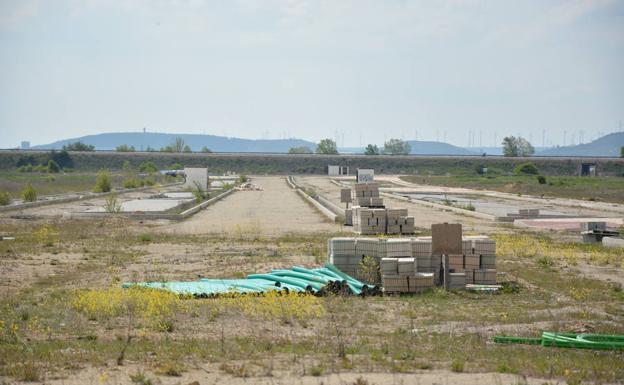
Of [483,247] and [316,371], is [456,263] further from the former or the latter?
[316,371]

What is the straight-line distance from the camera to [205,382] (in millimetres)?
9961

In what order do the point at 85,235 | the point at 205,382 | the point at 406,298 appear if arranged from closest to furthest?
the point at 205,382 < the point at 406,298 < the point at 85,235

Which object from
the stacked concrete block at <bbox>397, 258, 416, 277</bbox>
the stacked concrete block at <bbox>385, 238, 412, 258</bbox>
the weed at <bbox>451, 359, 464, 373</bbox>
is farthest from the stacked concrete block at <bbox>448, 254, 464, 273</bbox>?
the weed at <bbox>451, 359, 464, 373</bbox>

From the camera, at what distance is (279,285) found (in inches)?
656

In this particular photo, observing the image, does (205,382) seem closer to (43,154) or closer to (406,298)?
(406,298)

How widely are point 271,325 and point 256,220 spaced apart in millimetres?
23456

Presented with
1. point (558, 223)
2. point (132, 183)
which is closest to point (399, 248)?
point (558, 223)

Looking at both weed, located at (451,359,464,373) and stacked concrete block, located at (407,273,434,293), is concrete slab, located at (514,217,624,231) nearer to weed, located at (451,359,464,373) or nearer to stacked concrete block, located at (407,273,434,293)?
stacked concrete block, located at (407,273,434,293)

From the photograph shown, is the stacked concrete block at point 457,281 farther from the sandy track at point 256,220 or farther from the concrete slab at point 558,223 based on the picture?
the concrete slab at point 558,223

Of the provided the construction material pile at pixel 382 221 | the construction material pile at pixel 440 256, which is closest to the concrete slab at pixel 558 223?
the construction material pile at pixel 382 221

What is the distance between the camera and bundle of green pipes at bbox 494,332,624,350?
1215 cm

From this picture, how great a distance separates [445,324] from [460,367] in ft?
10.9

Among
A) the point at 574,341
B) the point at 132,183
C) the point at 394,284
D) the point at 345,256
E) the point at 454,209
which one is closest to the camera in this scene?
the point at 574,341

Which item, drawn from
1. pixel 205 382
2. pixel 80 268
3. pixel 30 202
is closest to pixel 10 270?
pixel 80 268
